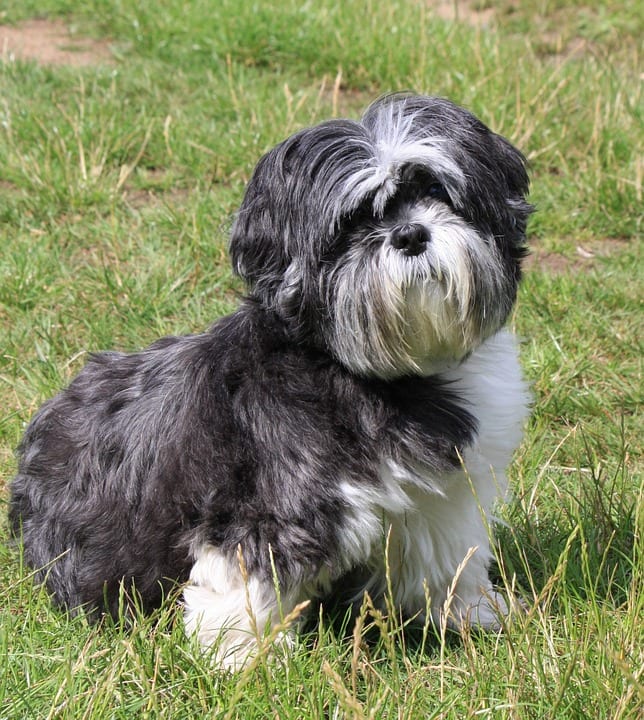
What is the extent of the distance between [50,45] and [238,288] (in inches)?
126

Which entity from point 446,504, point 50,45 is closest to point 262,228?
point 446,504

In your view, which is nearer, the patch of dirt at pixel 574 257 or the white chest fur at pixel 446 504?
the white chest fur at pixel 446 504

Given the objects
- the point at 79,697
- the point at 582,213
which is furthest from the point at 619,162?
the point at 79,697

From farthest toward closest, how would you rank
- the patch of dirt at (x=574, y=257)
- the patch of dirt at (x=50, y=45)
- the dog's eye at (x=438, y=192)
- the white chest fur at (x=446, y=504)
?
the patch of dirt at (x=50, y=45), the patch of dirt at (x=574, y=257), the white chest fur at (x=446, y=504), the dog's eye at (x=438, y=192)

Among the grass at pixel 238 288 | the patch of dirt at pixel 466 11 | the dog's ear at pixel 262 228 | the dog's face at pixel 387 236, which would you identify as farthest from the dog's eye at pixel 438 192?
the patch of dirt at pixel 466 11

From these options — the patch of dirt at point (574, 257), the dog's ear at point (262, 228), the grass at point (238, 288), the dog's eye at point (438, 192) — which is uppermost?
the dog's eye at point (438, 192)

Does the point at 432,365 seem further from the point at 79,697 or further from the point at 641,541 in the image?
the point at 79,697

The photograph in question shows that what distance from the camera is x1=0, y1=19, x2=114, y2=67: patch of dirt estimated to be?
268 inches

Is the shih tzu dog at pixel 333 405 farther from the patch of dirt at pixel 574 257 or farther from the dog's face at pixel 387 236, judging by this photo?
the patch of dirt at pixel 574 257

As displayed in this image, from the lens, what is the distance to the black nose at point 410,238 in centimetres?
248

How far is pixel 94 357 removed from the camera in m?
3.42

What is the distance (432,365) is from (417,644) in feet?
3.07

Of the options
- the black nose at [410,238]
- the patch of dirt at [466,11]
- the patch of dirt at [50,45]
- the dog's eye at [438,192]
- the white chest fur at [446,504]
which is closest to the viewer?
the black nose at [410,238]

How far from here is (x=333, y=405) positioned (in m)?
2.72
